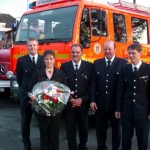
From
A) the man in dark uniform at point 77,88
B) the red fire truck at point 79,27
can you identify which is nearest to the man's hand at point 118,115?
the man in dark uniform at point 77,88

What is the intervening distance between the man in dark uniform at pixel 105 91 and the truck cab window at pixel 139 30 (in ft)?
9.06

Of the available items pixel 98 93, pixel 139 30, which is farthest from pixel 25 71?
pixel 139 30

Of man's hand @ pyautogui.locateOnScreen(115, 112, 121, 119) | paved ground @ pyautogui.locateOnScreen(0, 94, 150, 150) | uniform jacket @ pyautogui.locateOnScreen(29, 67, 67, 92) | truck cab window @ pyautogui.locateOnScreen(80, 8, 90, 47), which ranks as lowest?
paved ground @ pyautogui.locateOnScreen(0, 94, 150, 150)

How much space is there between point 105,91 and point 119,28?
2557 millimetres

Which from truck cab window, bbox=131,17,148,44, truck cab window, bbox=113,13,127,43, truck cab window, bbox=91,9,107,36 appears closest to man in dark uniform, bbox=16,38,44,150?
truck cab window, bbox=91,9,107,36

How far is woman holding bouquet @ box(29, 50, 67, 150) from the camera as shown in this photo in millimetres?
4219

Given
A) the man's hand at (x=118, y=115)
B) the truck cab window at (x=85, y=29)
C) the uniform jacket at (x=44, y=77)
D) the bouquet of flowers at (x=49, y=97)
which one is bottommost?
the man's hand at (x=118, y=115)

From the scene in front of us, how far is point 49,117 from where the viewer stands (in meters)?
4.22

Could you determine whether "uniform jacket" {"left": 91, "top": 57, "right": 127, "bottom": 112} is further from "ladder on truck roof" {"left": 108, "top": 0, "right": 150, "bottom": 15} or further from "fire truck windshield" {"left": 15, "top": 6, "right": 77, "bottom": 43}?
"ladder on truck roof" {"left": 108, "top": 0, "right": 150, "bottom": 15}

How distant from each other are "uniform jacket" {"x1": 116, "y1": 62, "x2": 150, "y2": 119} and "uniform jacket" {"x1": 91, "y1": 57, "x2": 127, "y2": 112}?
40cm

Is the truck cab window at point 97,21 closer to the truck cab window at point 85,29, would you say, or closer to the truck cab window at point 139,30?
the truck cab window at point 85,29

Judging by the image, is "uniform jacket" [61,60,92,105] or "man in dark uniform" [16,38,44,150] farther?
"man in dark uniform" [16,38,44,150]

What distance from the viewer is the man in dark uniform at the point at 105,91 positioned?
14.8 ft

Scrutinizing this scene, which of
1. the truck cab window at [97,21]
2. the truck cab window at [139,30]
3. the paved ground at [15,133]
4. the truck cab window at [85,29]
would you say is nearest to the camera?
the paved ground at [15,133]
